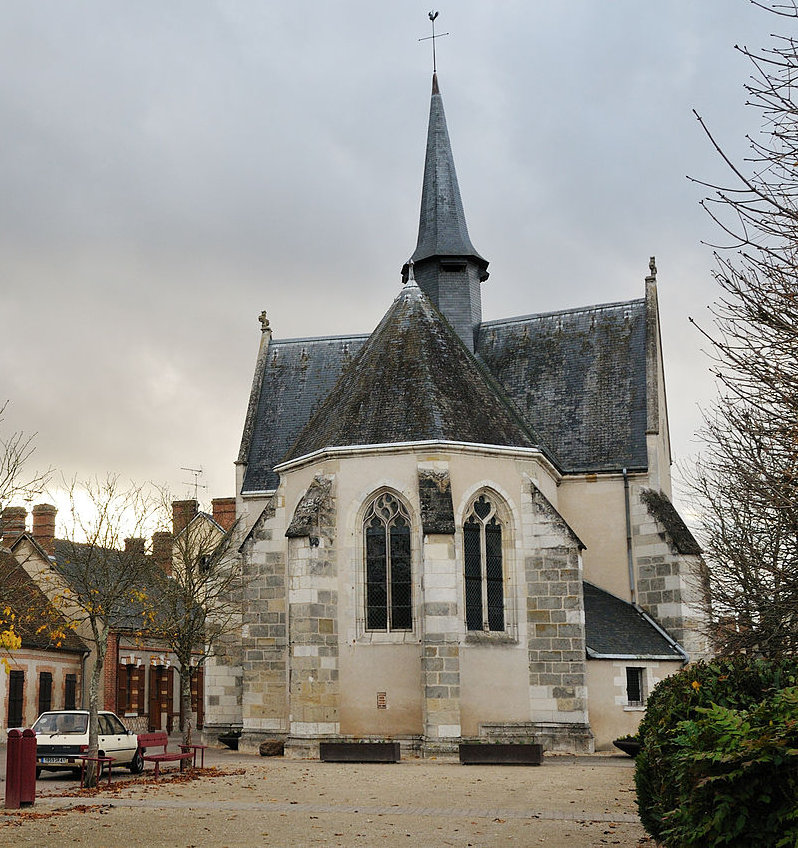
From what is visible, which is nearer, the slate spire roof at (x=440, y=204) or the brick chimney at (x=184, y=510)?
the slate spire roof at (x=440, y=204)

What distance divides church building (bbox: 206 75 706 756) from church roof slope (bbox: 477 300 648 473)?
69mm

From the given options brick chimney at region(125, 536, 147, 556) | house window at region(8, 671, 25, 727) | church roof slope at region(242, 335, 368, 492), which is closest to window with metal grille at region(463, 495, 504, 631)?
brick chimney at region(125, 536, 147, 556)

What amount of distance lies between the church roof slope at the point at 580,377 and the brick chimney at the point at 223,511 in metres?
18.4

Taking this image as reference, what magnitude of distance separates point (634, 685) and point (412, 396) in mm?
8600

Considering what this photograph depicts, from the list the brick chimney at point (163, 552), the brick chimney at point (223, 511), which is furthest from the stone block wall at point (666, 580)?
the brick chimney at point (223, 511)

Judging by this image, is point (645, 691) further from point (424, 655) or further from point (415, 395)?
point (415, 395)

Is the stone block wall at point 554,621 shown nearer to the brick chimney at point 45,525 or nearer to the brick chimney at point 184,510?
the brick chimney at point 184,510

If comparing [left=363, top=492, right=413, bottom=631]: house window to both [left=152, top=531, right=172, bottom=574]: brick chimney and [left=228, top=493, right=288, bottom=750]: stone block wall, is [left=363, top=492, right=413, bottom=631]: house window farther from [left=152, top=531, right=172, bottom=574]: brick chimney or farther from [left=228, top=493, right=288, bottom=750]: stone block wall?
[left=152, top=531, right=172, bottom=574]: brick chimney

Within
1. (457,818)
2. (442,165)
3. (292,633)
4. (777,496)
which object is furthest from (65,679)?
(777,496)

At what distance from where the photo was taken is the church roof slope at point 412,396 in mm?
24078

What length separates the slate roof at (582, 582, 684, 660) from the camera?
81.2 ft

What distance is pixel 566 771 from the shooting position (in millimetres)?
19188

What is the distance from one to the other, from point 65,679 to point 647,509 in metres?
20.7

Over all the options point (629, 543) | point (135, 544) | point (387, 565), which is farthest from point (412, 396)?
point (629, 543)
